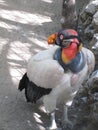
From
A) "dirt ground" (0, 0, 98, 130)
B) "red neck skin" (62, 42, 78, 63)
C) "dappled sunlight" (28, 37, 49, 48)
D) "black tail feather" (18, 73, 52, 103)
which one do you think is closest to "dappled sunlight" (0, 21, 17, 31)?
"dirt ground" (0, 0, 98, 130)

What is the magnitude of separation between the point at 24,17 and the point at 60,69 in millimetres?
3926

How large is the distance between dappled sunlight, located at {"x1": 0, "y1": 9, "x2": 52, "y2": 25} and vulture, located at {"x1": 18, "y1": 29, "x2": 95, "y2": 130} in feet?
11.0

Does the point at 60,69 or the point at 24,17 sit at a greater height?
the point at 60,69

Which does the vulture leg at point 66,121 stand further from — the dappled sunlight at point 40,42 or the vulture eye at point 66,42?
the dappled sunlight at point 40,42

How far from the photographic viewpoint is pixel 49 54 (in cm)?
404

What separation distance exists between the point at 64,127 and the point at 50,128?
18cm

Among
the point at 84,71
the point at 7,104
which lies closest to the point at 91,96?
the point at 84,71

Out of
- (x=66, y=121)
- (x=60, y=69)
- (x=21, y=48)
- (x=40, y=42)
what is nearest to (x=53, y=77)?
(x=60, y=69)

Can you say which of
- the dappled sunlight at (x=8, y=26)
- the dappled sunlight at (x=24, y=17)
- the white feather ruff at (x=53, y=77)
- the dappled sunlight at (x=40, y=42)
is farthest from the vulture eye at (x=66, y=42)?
the dappled sunlight at (x=24, y=17)

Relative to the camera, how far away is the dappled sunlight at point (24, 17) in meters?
7.47

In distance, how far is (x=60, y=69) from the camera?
387 centimetres

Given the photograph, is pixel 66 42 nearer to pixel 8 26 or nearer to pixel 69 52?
pixel 69 52

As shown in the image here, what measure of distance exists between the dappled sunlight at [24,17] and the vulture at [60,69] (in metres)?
3.34

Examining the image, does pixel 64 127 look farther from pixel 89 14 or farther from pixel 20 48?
pixel 89 14
